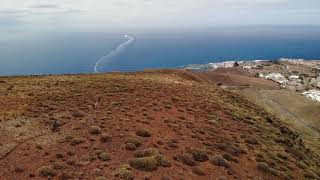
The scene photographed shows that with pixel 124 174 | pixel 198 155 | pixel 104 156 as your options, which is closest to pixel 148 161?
pixel 124 174

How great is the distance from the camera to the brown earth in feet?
80.3

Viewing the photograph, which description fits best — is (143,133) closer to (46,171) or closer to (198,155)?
(198,155)

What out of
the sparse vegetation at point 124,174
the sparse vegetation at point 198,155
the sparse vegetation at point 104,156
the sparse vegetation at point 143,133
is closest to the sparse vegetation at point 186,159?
the sparse vegetation at point 198,155

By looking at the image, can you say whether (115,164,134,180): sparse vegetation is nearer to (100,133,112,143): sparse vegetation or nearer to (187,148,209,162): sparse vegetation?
(100,133,112,143): sparse vegetation

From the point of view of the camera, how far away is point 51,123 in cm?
3228

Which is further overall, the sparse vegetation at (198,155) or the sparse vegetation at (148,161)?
the sparse vegetation at (198,155)

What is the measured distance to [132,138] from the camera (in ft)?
95.1

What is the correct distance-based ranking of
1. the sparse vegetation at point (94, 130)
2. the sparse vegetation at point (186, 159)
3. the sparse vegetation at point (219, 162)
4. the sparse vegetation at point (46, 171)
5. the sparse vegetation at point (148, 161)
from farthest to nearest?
the sparse vegetation at point (94, 130) < the sparse vegetation at point (219, 162) < the sparse vegetation at point (186, 159) < the sparse vegetation at point (148, 161) < the sparse vegetation at point (46, 171)

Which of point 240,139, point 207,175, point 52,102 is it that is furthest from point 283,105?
point 207,175

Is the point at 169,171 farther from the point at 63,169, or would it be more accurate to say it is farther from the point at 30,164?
the point at 30,164

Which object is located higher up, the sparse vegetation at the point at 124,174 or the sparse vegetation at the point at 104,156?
the sparse vegetation at the point at 104,156

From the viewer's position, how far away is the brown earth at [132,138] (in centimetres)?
2448

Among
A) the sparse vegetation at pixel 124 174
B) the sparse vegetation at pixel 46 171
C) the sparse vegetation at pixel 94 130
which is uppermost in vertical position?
the sparse vegetation at pixel 94 130

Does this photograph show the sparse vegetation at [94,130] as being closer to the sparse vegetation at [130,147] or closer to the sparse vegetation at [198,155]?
the sparse vegetation at [130,147]
